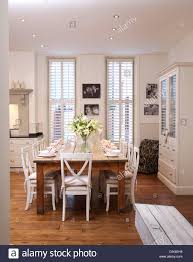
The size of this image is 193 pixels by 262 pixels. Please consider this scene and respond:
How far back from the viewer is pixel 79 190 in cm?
462

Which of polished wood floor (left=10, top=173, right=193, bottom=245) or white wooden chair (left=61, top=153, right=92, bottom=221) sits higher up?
white wooden chair (left=61, top=153, right=92, bottom=221)

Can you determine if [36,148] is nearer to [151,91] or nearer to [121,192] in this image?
[121,192]

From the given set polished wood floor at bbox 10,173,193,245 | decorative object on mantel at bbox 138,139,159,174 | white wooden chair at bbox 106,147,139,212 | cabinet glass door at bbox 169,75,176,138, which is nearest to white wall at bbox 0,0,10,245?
polished wood floor at bbox 10,173,193,245

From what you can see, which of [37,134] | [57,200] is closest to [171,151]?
[57,200]

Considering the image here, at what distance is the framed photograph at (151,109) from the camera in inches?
359

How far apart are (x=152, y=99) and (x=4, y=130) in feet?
24.6

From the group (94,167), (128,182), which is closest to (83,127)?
(94,167)

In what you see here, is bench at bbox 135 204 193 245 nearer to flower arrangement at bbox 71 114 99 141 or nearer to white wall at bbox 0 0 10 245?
white wall at bbox 0 0 10 245

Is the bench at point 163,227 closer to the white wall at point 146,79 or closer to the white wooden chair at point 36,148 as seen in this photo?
the white wooden chair at point 36,148

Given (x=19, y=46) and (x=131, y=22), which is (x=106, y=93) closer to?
(x=19, y=46)

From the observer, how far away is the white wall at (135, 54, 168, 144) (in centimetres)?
912

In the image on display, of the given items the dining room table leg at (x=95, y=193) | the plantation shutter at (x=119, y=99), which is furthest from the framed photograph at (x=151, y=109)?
the dining room table leg at (x=95, y=193)

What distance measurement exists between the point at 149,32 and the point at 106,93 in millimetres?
2754

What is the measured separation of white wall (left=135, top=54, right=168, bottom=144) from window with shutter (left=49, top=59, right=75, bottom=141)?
1.84 meters
